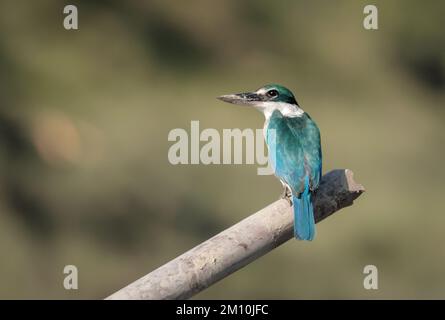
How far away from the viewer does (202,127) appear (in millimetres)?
4602

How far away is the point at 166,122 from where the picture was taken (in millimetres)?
4723

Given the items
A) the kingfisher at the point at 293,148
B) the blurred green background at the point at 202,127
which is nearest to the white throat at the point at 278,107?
the kingfisher at the point at 293,148

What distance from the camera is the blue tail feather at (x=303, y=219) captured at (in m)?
2.24

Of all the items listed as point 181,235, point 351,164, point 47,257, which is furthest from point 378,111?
point 47,257

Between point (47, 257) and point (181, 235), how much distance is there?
2.37ft

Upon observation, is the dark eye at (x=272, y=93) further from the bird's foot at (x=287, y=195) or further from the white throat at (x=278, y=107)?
the bird's foot at (x=287, y=195)

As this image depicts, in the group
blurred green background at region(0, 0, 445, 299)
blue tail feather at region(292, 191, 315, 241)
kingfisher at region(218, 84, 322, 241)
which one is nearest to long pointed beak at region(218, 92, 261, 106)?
kingfisher at region(218, 84, 322, 241)

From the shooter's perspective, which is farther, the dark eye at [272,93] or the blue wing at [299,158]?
the dark eye at [272,93]

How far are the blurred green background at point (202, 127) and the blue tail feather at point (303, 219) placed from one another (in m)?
1.92

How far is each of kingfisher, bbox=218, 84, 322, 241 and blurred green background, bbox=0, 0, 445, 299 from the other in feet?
4.84

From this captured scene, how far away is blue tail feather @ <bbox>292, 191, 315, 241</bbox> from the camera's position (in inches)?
88.2

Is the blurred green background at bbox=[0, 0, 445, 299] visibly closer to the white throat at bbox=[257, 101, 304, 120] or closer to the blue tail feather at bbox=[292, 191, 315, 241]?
the white throat at bbox=[257, 101, 304, 120]

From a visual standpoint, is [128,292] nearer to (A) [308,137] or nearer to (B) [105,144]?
(A) [308,137]

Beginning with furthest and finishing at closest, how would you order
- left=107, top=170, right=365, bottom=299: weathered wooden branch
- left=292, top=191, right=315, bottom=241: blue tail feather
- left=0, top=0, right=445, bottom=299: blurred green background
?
left=0, top=0, right=445, bottom=299: blurred green background < left=292, top=191, right=315, bottom=241: blue tail feather < left=107, top=170, right=365, bottom=299: weathered wooden branch
